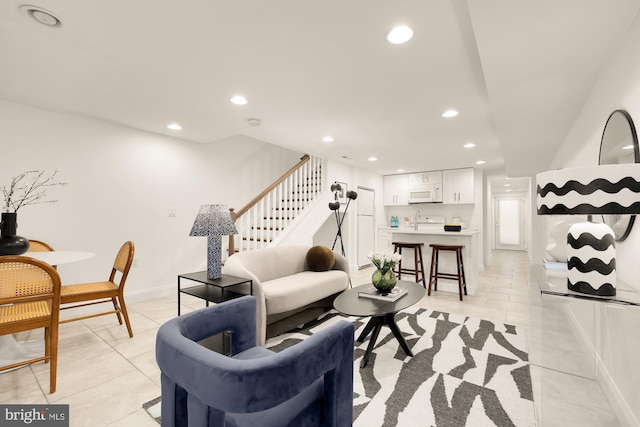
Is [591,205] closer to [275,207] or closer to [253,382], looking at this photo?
[253,382]

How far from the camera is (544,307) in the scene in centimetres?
159

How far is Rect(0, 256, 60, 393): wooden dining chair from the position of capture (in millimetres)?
1753

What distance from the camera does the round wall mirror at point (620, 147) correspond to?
152 cm

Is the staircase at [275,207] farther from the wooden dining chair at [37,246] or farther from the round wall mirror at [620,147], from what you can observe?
the round wall mirror at [620,147]

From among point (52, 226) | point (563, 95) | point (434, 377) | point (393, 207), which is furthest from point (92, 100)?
point (393, 207)

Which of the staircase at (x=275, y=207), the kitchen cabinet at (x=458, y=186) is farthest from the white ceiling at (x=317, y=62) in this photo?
the kitchen cabinet at (x=458, y=186)

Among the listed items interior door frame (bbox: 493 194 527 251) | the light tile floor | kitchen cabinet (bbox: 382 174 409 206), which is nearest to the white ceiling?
the light tile floor

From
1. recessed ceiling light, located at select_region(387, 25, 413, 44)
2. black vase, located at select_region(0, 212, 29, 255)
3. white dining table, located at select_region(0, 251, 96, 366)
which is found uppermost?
recessed ceiling light, located at select_region(387, 25, 413, 44)

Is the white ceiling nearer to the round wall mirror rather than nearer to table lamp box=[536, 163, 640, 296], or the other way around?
the round wall mirror

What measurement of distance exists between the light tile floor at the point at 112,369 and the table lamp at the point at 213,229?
0.86 meters

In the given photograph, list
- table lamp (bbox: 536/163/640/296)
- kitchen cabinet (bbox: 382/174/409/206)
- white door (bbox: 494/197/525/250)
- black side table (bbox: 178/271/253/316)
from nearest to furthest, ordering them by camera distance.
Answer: table lamp (bbox: 536/163/640/296) → black side table (bbox: 178/271/253/316) → kitchen cabinet (bbox: 382/174/409/206) → white door (bbox: 494/197/525/250)

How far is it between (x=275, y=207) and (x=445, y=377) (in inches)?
145

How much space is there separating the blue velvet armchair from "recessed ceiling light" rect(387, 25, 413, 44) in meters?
1.80

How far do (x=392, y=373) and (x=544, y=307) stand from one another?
111 cm
